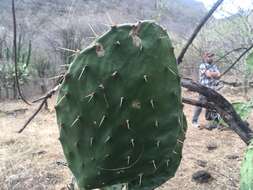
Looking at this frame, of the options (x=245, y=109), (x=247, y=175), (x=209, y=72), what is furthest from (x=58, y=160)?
(x=247, y=175)

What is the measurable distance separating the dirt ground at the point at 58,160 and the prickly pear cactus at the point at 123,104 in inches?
139

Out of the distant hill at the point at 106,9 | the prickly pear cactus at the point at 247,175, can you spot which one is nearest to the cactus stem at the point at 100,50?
the prickly pear cactus at the point at 247,175

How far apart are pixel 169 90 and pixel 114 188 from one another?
0.64 m

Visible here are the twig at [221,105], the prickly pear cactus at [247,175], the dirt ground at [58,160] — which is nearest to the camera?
the prickly pear cactus at [247,175]

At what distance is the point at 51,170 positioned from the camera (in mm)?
5395

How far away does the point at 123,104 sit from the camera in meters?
1.21

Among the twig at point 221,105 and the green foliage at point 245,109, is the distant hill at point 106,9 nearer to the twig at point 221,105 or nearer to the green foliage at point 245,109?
the green foliage at point 245,109

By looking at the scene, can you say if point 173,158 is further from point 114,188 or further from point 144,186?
point 114,188

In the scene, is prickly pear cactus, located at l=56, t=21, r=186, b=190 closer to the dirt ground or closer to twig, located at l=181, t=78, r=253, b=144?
twig, located at l=181, t=78, r=253, b=144

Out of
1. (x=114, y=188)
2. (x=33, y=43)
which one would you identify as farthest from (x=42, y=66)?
(x=114, y=188)

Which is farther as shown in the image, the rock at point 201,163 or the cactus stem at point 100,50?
the rock at point 201,163

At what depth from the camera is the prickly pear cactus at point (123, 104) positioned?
1.21 meters

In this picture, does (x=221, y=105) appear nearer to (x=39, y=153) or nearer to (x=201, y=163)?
(x=201, y=163)

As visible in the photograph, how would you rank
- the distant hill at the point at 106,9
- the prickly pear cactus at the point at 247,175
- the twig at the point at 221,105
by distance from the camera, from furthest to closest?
1. the distant hill at the point at 106,9
2. the twig at the point at 221,105
3. the prickly pear cactus at the point at 247,175
